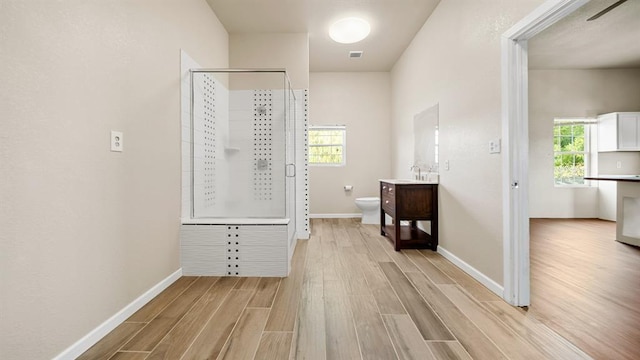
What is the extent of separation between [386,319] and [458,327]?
41 cm

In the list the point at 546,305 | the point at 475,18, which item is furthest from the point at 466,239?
the point at 475,18

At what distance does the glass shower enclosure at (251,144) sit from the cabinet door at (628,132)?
5.95 m

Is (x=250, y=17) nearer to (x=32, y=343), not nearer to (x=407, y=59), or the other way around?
(x=407, y=59)

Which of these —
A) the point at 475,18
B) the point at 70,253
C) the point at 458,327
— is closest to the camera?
the point at 70,253

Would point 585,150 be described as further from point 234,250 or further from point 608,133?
point 234,250

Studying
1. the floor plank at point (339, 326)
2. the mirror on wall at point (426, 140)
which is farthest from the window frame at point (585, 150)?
the floor plank at point (339, 326)

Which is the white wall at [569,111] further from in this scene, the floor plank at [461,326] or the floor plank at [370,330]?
the floor plank at [370,330]

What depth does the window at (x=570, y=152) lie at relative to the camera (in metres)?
5.55

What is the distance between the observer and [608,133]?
5273 mm

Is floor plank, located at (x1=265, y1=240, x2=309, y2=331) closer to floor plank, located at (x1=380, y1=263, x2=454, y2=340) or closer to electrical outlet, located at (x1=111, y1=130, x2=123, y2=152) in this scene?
floor plank, located at (x1=380, y1=263, x2=454, y2=340)

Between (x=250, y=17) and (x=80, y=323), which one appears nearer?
(x=80, y=323)

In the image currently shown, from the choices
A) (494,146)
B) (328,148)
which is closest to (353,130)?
(328,148)

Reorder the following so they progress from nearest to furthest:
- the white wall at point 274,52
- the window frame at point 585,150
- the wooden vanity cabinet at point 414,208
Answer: the wooden vanity cabinet at point 414,208 < the white wall at point 274,52 < the window frame at point 585,150

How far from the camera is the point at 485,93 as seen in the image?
2.28 m
